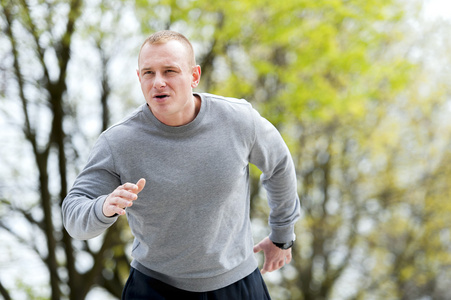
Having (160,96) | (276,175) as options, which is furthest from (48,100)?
(160,96)

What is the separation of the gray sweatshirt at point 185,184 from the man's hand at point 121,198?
7.8 inches

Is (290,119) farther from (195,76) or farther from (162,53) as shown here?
(162,53)

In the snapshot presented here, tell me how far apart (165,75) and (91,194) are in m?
0.58

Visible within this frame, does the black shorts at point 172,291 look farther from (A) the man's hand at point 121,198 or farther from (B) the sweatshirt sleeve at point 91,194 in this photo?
(A) the man's hand at point 121,198

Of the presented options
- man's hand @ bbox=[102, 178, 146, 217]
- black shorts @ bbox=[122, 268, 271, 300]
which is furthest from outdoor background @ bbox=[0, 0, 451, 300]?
man's hand @ bbox=[102, 178, 146, 217]

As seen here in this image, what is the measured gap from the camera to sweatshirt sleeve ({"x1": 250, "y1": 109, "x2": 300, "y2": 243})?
2398mm

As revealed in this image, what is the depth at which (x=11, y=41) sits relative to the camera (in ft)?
21.9

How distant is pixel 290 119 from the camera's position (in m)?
9.17

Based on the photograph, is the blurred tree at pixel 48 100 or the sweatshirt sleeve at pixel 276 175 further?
A: the blurred tree at pixel 48 100

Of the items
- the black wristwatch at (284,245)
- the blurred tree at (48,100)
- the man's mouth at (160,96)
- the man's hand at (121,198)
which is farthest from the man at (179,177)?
the blurred tree at (48,100)

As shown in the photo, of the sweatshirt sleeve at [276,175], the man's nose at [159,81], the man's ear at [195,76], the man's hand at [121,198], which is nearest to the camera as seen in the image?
the man's hand at [121,198]

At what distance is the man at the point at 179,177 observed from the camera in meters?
2.13

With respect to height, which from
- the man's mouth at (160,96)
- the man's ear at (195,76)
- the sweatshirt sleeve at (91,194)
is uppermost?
the man's ear at (195,76)

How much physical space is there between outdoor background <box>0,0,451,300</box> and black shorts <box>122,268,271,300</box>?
495 centimetres
